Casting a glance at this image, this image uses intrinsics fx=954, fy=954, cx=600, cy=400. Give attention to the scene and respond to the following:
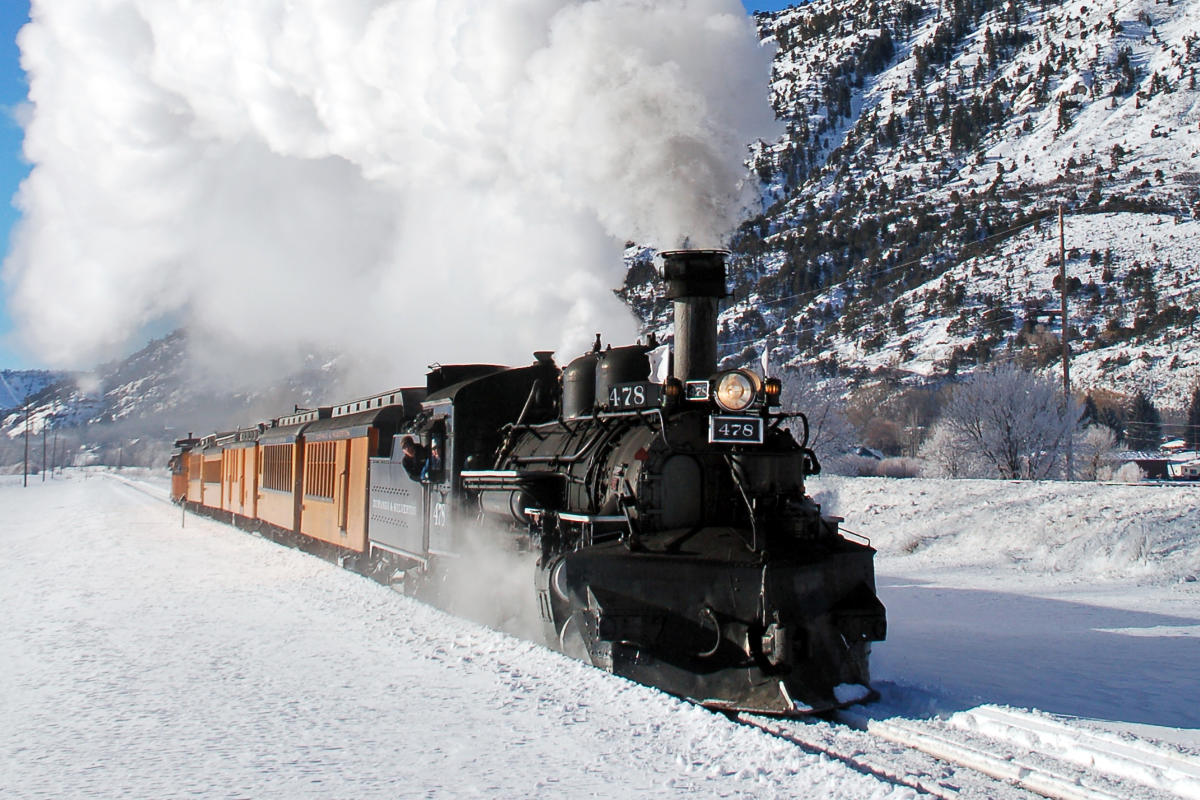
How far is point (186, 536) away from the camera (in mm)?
23172

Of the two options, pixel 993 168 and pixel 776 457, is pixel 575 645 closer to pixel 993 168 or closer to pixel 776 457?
pixel 776 457

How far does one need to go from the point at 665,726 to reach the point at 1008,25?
204 meters

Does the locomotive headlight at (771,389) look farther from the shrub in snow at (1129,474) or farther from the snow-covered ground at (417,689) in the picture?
the shrub in snow at (1129,474)

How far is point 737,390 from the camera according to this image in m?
7.62

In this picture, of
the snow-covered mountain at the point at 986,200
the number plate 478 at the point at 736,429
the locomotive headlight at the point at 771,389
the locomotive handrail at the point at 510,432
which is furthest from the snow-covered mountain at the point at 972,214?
the number plate 478 at the point at 736,429

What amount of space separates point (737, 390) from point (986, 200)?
13265 centimetres

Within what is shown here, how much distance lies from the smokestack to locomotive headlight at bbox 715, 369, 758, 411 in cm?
68

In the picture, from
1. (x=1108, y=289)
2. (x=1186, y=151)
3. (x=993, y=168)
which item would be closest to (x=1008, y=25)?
(x=993, y=168)

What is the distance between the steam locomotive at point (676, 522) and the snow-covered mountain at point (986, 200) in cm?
5352

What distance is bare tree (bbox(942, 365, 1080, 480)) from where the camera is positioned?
3325 centimetres

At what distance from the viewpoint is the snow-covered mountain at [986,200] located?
303 feet

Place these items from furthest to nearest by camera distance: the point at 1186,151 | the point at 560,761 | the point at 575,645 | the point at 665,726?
the point at 1186,151 < the point at 575,645 < the point at 665,726 < the point at 560,761

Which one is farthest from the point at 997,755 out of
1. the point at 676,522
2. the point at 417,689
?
the point at 417,689

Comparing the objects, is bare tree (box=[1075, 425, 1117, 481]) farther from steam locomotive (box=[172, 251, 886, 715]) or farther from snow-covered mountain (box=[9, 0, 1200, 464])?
steam locomotive (box=[172, 251, 886, 715])
